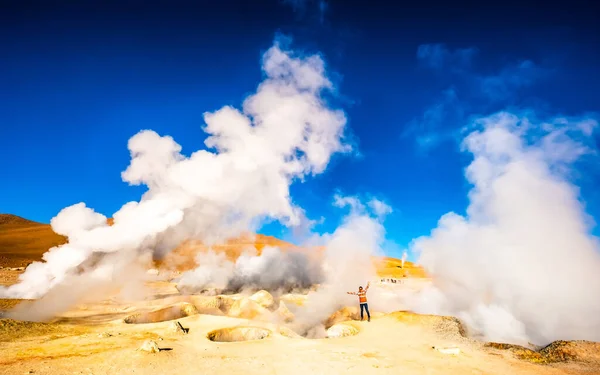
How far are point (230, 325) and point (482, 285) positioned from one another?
755 inches

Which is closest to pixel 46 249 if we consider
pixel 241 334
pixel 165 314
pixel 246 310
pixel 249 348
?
pixel 165 314

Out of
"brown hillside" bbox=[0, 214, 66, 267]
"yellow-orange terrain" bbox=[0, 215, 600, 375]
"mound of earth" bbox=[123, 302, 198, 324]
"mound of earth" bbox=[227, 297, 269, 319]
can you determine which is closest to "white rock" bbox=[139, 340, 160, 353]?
"yellow-orange terrain" bbox=[0, 215, 600, 375]

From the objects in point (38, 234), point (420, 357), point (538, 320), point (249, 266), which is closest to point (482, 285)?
point (538, 320)

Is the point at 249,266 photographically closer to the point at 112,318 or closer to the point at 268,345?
the point at 112,318

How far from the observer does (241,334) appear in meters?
16.9

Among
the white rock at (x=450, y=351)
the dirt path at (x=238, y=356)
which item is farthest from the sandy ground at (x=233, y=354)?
the white rock at (x=450, y=351)

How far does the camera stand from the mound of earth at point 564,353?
40.0 ft

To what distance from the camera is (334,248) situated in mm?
36719

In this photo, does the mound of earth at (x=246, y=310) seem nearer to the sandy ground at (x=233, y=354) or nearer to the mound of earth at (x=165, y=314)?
the mound of earth at (x=165, y=314)

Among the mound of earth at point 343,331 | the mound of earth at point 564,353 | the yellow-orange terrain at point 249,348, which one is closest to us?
the yellow-orange terrain at point 249,348

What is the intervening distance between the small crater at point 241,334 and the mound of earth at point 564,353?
11.6 metres

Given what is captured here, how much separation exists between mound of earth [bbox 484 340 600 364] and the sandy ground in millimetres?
587

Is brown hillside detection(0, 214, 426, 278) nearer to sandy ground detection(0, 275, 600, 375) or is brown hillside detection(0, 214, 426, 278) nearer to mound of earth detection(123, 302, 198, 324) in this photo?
mound of earth detection(123, 302, 198, 324)

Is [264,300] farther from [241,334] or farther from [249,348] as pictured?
[249,348]
